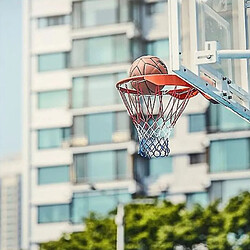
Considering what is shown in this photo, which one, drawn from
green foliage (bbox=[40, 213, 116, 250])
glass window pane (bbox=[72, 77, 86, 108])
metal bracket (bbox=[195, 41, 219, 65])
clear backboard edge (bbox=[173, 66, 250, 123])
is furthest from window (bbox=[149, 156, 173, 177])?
metal bracket (bbox=[195, 41, 219, 65])

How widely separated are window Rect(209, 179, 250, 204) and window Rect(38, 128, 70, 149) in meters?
4.60

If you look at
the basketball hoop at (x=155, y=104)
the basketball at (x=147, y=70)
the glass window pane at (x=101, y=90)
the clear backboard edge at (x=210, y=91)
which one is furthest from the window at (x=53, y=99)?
the clear backboard edge at (x=210, y=91)

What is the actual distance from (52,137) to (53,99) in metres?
1.05

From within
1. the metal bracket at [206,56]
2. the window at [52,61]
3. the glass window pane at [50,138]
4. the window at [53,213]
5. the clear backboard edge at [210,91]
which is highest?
the window at [52,61]

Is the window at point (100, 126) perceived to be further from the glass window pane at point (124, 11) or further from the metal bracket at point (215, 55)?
the metal bracket at point (215, 55)

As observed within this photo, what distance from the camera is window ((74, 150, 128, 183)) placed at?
28.1 metres

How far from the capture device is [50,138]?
2952 centimetres

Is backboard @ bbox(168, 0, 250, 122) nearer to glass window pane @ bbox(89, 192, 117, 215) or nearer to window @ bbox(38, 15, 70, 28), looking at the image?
glass window pane @ bbox(89, 192, 117, 215)

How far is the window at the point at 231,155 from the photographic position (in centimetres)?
2650

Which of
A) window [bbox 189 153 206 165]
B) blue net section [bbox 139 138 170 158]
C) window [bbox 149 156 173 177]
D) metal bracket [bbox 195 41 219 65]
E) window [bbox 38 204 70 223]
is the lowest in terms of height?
window [bbox 38 204 70 223]

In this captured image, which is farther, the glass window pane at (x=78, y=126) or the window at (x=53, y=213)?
the glass window pane at (x=78, y=126)

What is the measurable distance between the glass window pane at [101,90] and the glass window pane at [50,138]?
1.23 m

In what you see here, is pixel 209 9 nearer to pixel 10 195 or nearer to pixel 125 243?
pixel 125 243

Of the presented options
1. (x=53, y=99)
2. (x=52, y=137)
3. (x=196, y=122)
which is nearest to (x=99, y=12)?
(x=53, y=99)
